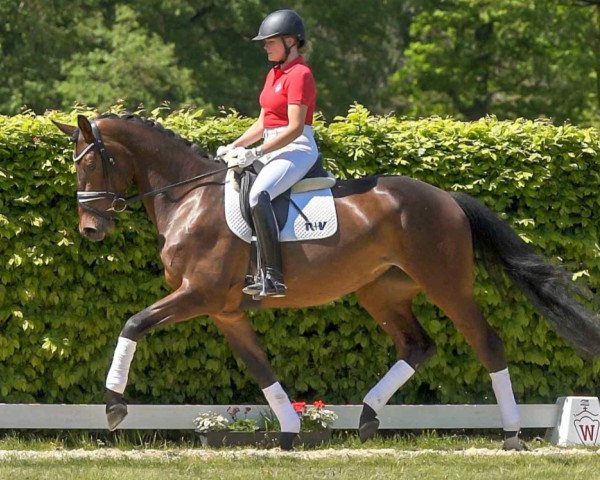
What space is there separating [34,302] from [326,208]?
2.43 m

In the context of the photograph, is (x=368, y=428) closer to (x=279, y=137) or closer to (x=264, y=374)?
(x=264, y=374)

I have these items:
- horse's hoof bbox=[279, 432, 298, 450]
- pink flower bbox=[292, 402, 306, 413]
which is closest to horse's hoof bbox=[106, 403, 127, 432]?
horse's hoof bbox=[279, 432, 298, 450]

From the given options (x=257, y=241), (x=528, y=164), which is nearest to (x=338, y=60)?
(x=528, y=164)

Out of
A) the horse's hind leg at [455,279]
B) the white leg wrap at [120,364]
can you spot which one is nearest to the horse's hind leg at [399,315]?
the horse's hind leg at [455,279]

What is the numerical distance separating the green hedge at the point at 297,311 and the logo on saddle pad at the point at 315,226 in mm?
1239

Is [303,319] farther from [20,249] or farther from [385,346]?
[20,249]

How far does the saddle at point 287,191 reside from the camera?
7918 mm

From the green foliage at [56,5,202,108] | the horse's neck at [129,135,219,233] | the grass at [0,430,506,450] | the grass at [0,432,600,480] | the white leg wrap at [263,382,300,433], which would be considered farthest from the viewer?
the green foliage at [56,5,202,108]

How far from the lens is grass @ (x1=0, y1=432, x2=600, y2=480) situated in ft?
22.8

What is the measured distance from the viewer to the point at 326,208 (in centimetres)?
805

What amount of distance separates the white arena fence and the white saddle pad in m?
1.69

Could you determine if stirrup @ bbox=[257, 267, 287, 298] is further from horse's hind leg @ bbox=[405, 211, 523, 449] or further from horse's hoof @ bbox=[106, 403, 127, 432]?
horse's hoof @ bbox=[106, 403, 127, 432]

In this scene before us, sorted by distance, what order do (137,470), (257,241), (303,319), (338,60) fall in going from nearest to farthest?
1. (137,470)
2. (257,241)
3. (303,319)
4. (338,60)

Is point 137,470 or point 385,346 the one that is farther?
point 385,346
